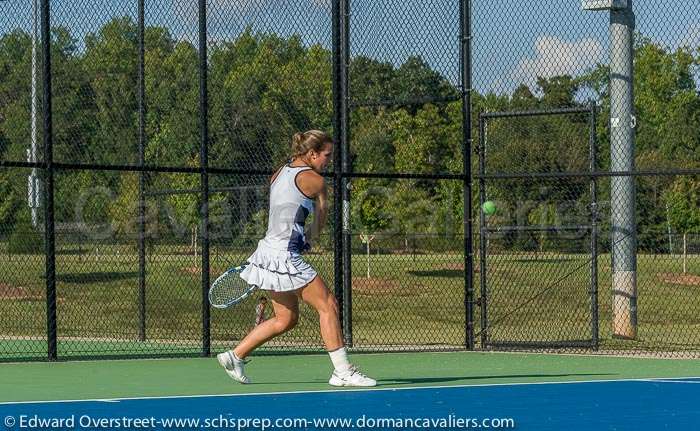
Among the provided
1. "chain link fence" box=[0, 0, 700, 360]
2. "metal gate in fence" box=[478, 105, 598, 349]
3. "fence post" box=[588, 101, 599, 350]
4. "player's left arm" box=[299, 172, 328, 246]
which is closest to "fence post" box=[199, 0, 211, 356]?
"chain link fence" box=[0, 0, 700, 360]

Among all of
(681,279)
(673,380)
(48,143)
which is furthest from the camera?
(681,279)

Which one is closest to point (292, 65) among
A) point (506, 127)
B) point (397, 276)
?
point (506, 127)

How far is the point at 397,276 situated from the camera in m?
29.3

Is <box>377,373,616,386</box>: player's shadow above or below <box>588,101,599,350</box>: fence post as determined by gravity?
below

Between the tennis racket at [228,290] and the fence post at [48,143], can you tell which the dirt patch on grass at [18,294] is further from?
the tennis racket at [228,290]

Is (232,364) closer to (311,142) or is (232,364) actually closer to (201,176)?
(311,142)

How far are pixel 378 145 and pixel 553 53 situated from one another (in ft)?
17.5

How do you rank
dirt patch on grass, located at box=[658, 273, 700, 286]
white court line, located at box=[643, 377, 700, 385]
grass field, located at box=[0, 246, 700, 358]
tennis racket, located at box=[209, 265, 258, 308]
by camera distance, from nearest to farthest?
white court line, located at box=[643, 377, 700, 385] < tennis racket, located at box=[209, 265, 258, 308] < grass field, located at box=[0, 246, 700, 358] < dirt patch on grass, located at box=[658, 273, 700, 286]

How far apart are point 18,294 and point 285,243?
14730 millimetres

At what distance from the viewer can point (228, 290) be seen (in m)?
11.8

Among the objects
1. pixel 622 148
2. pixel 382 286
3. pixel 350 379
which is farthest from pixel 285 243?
pixel 382 286

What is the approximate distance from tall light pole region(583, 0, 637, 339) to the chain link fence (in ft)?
0.07

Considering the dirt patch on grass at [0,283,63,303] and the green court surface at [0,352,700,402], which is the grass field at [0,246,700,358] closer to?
the dirt patch on grass at [0,283,63,303]

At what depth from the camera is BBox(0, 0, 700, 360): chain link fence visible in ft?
47.4
